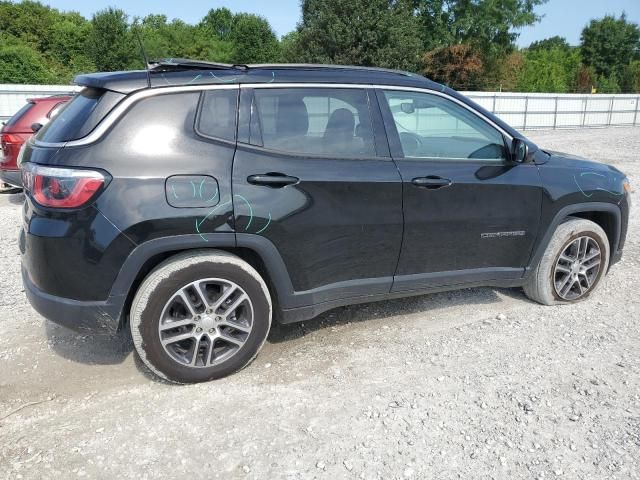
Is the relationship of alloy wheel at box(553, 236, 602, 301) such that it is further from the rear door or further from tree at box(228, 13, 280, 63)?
tree at box(228, 13, 280, 63)

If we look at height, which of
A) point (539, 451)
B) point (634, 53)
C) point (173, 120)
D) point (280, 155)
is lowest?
point (539, 451)

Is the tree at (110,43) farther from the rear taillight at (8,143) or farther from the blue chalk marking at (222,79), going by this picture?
the blue chalk marking at (222,79)

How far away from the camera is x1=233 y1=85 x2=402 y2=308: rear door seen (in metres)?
3.14

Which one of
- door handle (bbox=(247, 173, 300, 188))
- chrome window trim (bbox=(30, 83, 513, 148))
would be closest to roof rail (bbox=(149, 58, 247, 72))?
chrome window trim (bbox=(30, 83, 513, 148))

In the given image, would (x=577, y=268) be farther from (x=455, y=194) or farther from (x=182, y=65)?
(x=182, y=65)

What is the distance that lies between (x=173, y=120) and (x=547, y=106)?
2491cm

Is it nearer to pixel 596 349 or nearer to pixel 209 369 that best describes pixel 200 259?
pixel 209 369

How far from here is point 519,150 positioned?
12.4ft

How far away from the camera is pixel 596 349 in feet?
12.0

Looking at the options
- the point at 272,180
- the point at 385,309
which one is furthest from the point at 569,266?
the point at 272,180

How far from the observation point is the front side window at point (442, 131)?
3.68 m

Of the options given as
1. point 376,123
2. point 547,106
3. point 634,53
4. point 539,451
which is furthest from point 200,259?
point 634,53

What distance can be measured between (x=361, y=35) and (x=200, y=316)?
3101 cm

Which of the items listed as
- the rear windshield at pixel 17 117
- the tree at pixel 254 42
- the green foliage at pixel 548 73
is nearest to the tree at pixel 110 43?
the tree at pixel 254 42
